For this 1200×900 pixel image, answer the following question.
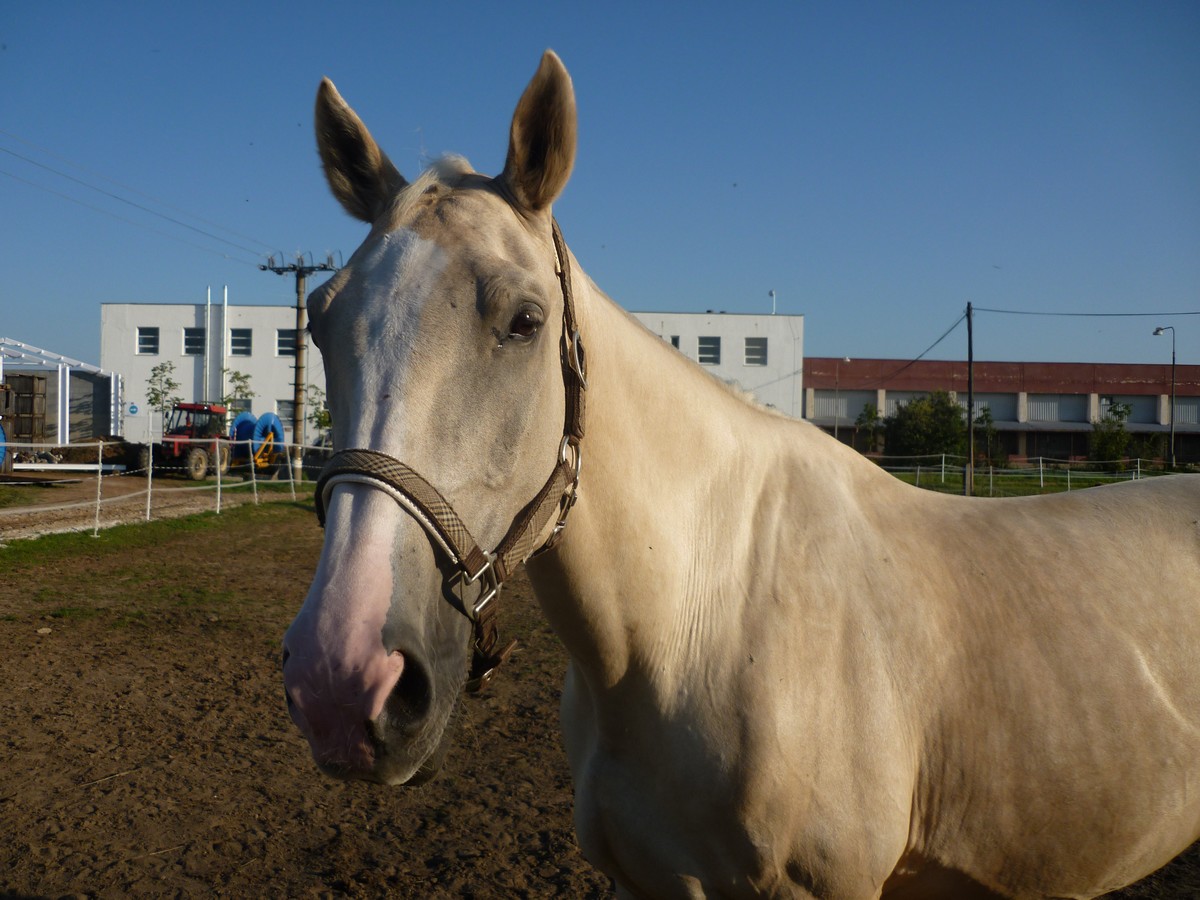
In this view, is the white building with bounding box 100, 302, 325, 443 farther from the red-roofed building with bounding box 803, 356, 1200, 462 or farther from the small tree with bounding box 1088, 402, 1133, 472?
the small tree with bounding box 1088, 402, 1133, 472

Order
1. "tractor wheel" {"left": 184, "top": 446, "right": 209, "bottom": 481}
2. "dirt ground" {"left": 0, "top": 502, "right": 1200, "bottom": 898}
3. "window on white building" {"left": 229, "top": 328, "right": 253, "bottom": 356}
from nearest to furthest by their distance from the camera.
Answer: "dirt ground" {"left": 0, "top": 502, "right": 1200, "bottom": 898}, "tractor wheel" {"left": 184, "top": 446, "right": 209, "bottom": 481}, "window on white building" {"left": 229, "top": 328, "right": 253, "bottom": 356}

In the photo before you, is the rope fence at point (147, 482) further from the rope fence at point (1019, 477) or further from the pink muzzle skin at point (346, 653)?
the pink muzzle skin at point (346, 653)

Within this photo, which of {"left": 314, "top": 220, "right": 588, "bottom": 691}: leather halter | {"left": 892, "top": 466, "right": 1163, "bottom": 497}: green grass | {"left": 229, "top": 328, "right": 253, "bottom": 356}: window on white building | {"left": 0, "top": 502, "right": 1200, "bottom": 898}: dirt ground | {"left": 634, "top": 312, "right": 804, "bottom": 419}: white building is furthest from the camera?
{"left": 634, "top": 312, "right": 804, "bottom": 419}: white building

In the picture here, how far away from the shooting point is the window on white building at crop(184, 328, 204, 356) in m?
41.7

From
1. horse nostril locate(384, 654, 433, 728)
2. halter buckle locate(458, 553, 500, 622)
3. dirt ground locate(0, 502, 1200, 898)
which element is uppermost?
halter buckle locate(458, 553, 500, 622)

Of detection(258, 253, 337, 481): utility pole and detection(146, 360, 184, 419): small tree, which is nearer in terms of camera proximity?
detection(258, 253, 337, 481): utility pole

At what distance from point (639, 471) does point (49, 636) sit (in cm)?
774

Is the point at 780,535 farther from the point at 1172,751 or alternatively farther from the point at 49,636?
the point at 49,636

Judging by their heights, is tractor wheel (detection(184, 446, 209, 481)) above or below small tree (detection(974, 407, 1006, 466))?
below

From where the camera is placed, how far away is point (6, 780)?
176 inches

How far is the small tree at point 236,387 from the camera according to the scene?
39188mm

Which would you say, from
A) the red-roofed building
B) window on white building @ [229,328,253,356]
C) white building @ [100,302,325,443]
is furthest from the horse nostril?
the red-roofed building

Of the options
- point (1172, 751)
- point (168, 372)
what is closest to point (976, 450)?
point (168, 372)

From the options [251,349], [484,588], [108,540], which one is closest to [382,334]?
[484,588]
